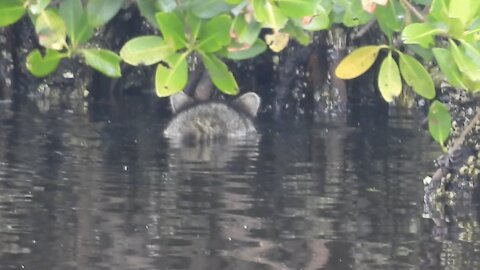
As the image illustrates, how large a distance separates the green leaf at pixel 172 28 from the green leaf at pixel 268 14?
0.26 metres

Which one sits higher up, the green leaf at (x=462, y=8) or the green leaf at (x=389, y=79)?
the green leaf at (x=462, y=8)

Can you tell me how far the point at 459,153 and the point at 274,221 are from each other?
175 cm

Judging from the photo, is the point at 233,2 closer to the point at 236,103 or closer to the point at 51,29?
the point at 51,29

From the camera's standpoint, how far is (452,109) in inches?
364

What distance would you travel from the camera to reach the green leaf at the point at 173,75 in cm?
429

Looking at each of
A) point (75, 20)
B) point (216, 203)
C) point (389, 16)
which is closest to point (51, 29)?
point (75, 20)

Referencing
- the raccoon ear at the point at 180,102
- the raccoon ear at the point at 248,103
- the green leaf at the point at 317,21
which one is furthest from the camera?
the raccoon ear at the point at 248,103

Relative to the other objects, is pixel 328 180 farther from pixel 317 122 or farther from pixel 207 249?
pixel 317 122

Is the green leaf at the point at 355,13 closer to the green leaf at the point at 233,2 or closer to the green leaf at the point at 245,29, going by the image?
the green leaf at the point at 245,29

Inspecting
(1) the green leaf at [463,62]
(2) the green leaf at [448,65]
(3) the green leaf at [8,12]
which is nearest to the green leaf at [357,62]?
(2) the green leaf at [448,65]

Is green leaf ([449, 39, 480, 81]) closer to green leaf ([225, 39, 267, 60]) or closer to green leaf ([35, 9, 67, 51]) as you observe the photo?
green leaf ([225, 39, 267, 60])

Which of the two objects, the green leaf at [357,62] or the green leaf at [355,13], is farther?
the green leaf at [357,62]

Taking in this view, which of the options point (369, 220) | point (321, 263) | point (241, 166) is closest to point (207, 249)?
point (321, 263)

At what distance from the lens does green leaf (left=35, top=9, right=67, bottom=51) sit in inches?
169
